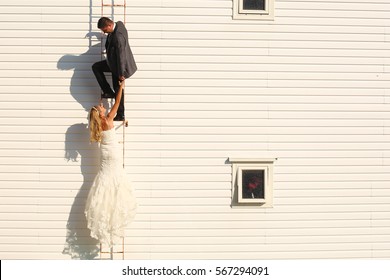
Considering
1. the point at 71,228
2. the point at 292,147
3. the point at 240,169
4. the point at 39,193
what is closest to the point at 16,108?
the point at 39,193

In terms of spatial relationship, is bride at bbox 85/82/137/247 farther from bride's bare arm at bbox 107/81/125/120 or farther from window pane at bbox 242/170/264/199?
window pane at bbox 242/170/264/199

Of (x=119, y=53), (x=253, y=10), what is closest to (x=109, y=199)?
(x=119, y=53)

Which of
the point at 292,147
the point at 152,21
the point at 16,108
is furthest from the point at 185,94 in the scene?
the point at 16,108

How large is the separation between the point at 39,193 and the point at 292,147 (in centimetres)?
336

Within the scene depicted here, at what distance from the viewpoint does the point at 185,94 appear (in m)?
→ 8.16

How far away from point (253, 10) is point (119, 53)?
189 cm

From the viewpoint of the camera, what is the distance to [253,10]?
26.8ft

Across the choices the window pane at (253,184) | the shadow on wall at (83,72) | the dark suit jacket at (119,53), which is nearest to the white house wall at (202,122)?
the shadow on wall at (83,72)

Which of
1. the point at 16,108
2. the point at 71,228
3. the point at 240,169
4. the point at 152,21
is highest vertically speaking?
the point at 152,21

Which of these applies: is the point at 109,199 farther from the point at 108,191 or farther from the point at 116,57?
the point at 116,57

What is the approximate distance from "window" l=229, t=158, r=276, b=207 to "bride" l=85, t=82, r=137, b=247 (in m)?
1.36

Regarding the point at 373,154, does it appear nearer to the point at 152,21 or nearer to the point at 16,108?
the point at 152,21

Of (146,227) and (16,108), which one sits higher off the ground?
(16,108)

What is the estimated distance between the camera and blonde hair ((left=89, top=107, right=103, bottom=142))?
7.81 m
